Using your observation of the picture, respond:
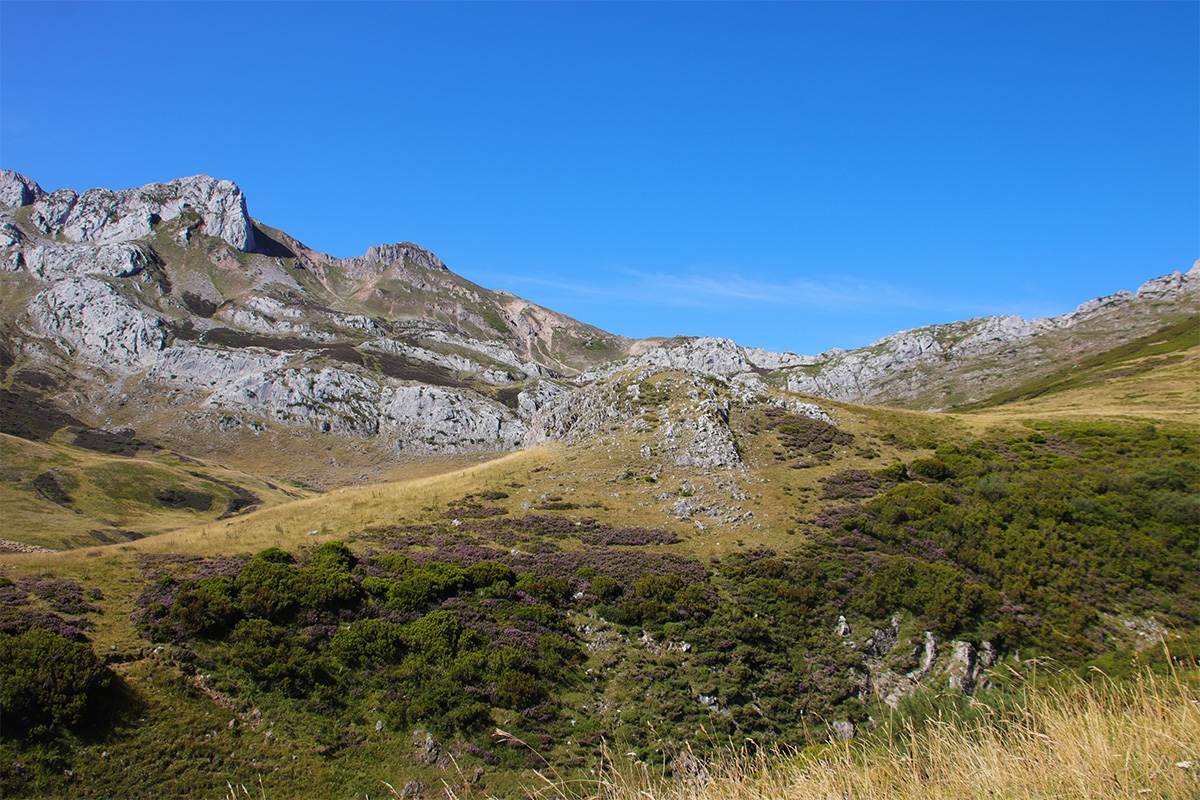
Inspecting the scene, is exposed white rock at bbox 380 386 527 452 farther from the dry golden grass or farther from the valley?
→ the dry golden grass

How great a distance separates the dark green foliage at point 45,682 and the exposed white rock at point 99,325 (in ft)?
638

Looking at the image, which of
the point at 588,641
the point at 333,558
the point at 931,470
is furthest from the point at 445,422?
the point at 588,641

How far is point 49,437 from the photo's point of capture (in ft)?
384

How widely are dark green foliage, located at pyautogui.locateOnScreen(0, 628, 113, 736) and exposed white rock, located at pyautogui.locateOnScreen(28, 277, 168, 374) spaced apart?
638 ft

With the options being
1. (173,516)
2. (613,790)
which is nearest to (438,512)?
(613,790)

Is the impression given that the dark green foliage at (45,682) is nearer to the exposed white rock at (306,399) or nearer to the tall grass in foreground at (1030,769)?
the tall grass in foreground at (1030,769)

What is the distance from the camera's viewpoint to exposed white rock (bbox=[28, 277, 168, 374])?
171 meters

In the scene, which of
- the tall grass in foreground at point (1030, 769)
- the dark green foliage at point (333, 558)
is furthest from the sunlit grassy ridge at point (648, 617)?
the dark green foliage at point (333, 558)

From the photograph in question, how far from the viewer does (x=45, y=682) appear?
14391 mm

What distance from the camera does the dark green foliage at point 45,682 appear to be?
13.6m

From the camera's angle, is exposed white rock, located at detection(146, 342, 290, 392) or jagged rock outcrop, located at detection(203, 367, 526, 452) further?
exposed white rock, located at detection(146, 342, 290, 392)

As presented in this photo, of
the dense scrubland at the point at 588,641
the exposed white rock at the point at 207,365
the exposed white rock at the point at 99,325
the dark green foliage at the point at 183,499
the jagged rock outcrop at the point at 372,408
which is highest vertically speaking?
the exposed white rock at the point at 99,325

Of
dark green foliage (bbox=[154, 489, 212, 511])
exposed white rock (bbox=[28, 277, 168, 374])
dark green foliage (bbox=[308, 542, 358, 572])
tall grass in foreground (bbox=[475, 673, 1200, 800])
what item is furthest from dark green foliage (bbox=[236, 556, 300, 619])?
exposed white rock (bbox=[28, 277, 168, 374])

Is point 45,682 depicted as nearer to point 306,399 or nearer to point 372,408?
point 372,408
